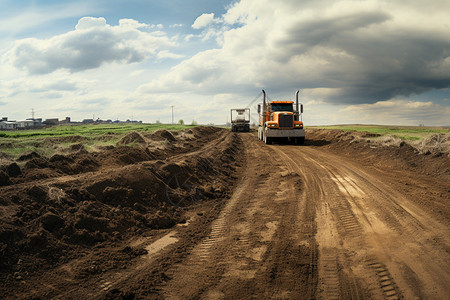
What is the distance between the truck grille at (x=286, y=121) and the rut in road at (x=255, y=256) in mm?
16359

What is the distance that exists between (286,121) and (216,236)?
19.8 m

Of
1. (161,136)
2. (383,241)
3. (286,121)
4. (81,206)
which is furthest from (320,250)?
(161,136)

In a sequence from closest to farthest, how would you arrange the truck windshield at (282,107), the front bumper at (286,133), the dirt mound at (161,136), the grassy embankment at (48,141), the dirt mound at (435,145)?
the dirt mound at (435,145) < the grassy embankment at (48,141) < the dirt mound at (161,136) < the front bumper at (286,133) < the truck windshield at (282,107)

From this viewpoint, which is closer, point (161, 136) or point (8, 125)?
point (161, 136)

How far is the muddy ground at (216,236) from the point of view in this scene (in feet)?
14.3

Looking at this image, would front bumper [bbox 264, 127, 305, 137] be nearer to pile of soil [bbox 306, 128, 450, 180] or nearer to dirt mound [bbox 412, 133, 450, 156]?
pile of soil [bbox 306, 128, 450, 180]

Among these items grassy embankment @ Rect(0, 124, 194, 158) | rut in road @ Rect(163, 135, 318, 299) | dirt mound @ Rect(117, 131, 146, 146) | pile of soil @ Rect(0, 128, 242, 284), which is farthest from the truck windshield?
rut in road @ Rect(163, 135, 318, 299)

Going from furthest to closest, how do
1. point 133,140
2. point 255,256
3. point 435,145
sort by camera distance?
point 133,140
point 435,145
point 255,256

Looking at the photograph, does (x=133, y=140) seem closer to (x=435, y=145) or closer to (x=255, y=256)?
(x=255, y=256)

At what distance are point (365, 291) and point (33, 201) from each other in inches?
272

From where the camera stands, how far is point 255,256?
17.2ft

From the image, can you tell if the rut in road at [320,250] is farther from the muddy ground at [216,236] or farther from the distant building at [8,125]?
the distant building at [8,125]

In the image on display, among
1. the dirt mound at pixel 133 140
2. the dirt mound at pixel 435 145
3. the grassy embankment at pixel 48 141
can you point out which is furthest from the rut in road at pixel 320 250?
the dirt mound at pixel 133 140

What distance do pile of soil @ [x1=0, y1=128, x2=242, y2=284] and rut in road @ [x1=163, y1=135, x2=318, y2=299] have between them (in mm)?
1635
